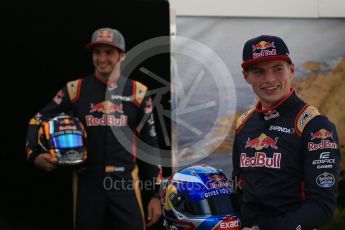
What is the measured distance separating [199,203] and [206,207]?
0.04 m

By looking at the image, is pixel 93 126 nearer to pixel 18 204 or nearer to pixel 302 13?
pixel 18 204

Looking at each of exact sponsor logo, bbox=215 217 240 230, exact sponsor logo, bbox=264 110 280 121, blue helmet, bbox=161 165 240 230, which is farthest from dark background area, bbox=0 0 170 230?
exact sponsor logo, bbox=215 217 240 230

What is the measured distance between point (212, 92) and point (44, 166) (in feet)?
5.08

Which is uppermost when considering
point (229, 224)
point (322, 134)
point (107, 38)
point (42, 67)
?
point (107, 38)

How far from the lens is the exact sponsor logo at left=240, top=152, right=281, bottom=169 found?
7.36 ft

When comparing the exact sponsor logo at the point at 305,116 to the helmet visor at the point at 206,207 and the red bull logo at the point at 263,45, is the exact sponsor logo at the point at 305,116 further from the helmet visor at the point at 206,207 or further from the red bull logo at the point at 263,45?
the helmet visor at the point at 206,207

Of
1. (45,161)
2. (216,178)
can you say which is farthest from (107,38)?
(216,178)

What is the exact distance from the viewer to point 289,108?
2.28 m

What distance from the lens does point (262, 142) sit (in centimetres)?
234

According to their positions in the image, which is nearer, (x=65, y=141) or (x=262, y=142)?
(x=262, y=142)

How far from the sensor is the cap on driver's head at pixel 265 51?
2.22 meters

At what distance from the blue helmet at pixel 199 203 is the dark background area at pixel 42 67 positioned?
78.5 inches

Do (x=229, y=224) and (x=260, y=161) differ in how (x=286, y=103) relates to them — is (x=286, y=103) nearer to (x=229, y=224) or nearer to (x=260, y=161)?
(x=260, y=161)

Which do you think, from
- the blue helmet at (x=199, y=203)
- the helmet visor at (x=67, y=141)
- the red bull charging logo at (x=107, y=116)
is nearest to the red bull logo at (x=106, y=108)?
the red bull charging logo at (x=107, y=116)
